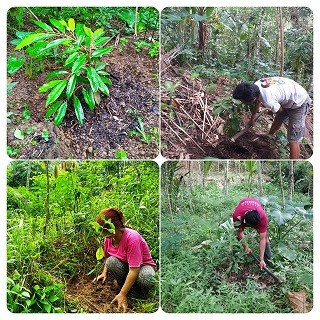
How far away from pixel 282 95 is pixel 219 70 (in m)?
0.30

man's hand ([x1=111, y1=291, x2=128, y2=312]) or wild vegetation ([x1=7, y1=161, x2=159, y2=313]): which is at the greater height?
wild vegetation ([x1=7, y1=161, x2=159, y2=313])

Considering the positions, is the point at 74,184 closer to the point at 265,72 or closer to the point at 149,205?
the point at 149,205

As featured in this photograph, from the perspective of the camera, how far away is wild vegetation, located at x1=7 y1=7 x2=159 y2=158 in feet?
7.79

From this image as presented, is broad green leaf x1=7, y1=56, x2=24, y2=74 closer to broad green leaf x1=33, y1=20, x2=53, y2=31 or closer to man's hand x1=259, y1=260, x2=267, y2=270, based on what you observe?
broad green leaf x1=33, y1=20, x2=53, y2=31

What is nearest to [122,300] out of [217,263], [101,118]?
[217,263]

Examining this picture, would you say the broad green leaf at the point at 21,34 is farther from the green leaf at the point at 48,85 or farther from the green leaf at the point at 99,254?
the green leaf at the point at 99,254

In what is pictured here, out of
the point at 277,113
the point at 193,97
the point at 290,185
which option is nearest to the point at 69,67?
the point at 193,97

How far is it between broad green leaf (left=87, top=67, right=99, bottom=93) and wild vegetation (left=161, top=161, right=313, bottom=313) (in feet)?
1.50

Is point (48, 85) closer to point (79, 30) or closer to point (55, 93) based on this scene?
point (55, 93)

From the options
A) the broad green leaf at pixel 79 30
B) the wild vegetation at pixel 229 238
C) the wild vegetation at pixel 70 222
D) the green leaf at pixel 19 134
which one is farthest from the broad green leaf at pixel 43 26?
the wild vegetation at pixel 229 238

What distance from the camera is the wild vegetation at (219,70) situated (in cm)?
240

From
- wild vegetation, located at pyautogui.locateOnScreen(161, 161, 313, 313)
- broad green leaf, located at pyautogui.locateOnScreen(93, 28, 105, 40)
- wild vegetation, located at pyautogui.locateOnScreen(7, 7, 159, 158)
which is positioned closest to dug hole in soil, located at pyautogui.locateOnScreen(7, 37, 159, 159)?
wild vegetation, located at pyautogui.locateOnScreen(7, 7, 159, 158)

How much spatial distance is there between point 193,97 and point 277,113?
1.25ft

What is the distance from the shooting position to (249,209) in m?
2.36
